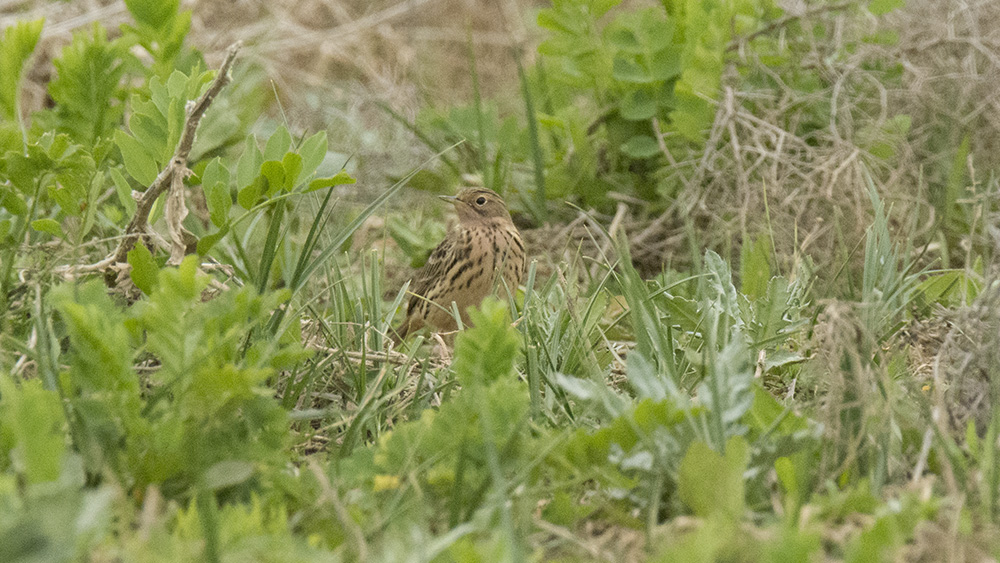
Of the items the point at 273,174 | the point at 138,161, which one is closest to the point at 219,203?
the point at 273,174

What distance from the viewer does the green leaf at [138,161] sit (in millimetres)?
2846

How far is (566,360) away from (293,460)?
2.79 feet

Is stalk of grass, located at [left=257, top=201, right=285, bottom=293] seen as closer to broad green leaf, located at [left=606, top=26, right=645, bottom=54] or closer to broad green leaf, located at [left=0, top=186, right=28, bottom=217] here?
broad green leaf, located at [left=0, top=186, right=28, bottom=217]

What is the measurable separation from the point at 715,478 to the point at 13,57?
2.76 m

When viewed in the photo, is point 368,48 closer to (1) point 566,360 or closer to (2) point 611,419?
(1) point 566,360

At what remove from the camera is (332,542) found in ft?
6.53

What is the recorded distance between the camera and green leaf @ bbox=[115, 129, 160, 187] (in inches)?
112

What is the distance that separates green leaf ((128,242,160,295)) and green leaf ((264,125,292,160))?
42 cm

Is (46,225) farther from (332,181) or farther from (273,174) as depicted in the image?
(332,181)

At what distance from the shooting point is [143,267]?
2527mm

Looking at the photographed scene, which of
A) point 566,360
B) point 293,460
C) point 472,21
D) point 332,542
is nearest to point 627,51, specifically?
point 566,360

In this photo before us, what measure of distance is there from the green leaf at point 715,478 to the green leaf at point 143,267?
1364 mm

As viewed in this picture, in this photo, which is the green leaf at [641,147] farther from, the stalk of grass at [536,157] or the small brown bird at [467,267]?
the small brown bird at [467,267]

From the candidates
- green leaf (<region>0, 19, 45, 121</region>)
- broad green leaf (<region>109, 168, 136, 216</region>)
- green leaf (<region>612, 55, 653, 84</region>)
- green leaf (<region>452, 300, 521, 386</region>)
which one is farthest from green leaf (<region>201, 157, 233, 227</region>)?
green leaf (<region>612, 55, 653, 84</region>)
